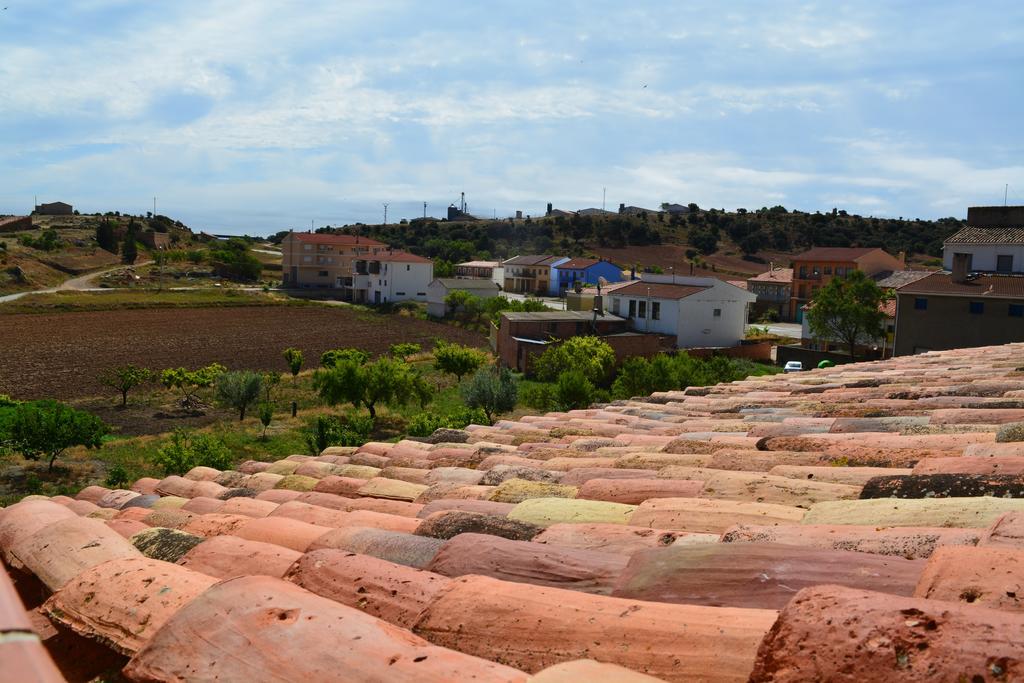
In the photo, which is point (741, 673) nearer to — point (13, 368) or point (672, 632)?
point (672, 632)

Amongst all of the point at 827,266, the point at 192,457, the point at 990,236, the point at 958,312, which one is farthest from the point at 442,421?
the point at 827,266

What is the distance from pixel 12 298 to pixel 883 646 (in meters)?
82.1

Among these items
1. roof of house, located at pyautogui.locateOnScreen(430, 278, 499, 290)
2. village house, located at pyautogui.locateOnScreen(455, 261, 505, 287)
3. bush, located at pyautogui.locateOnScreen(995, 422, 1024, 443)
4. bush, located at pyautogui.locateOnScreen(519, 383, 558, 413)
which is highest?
village house, located at pyautogui.locateOnScreen(455, 261, 505, 287)

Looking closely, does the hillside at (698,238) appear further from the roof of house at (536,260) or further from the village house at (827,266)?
the village house at (827,266)

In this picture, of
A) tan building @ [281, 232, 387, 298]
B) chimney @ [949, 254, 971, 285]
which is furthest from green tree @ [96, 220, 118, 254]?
chimney @ [949, 254, 971, 285]

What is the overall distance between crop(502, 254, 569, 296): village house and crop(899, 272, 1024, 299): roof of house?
55939mm

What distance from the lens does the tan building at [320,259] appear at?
99.8 meters

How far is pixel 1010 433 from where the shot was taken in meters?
4.86

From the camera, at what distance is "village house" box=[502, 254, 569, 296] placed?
299 ft

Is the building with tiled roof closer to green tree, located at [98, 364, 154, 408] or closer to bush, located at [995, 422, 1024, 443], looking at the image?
bush, located at [995, 422, 1024, 443]

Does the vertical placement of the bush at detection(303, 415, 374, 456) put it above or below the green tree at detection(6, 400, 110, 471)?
below

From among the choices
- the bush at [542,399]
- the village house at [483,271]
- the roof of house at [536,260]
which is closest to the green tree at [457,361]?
the bush at [542,399]

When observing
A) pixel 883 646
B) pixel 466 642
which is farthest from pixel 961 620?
pixel 466 642

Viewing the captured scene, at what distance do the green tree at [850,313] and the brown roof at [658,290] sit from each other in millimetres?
7546
